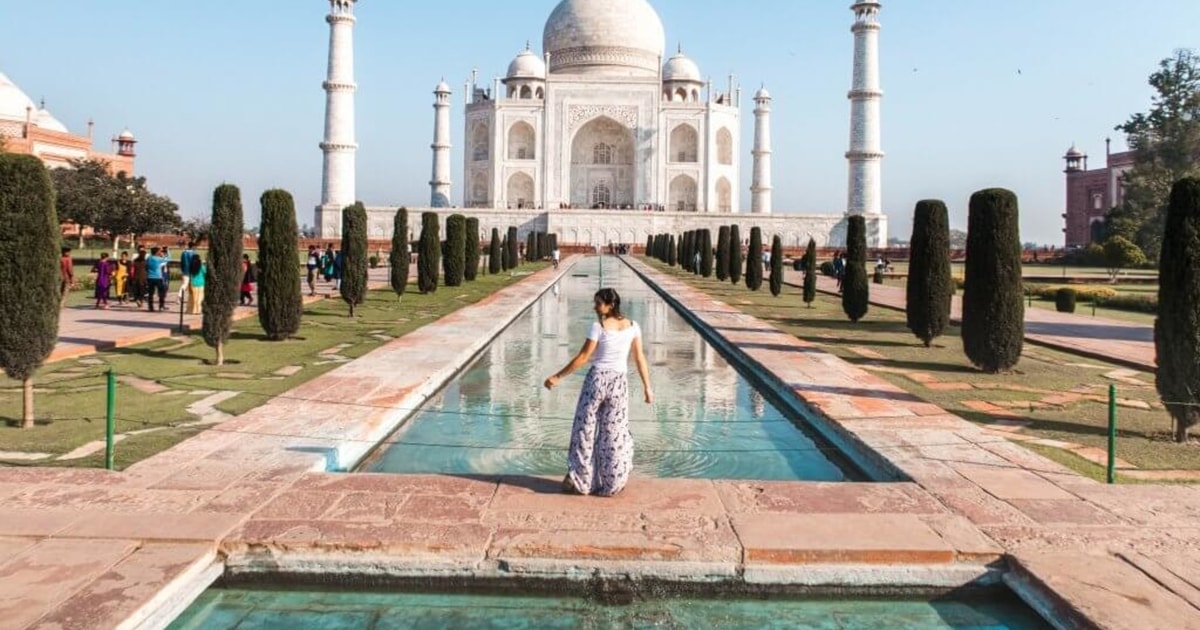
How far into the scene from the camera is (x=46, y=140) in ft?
113

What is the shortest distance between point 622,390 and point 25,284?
3114 millimetres

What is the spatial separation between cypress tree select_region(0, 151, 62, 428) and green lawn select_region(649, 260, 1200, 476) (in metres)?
4.71

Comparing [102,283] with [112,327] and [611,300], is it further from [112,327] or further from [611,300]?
[611,300]

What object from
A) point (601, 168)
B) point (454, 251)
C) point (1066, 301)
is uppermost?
point (601, 168)

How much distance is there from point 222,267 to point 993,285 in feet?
18.4

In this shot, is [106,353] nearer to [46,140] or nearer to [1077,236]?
[46,140]

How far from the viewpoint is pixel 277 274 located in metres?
→ 7.93

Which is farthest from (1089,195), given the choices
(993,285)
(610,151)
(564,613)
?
(564,613)

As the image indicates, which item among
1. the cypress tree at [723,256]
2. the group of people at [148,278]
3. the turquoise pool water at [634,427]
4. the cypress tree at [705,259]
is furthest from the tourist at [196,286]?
the cypress tree at [705,259]

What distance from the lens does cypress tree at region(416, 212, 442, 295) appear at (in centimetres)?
1414

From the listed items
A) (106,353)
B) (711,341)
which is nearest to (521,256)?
(711,341)

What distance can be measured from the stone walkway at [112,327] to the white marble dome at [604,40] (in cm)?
3194

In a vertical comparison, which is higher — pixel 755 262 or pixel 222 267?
pixel 755 262

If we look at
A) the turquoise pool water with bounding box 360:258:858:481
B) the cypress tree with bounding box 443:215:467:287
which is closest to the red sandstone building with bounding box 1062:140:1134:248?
the cypress tree with bounding box 443:215:467:287
